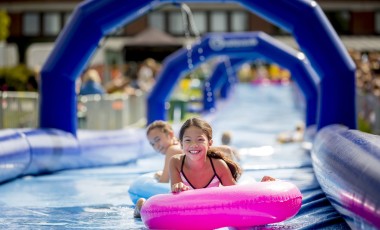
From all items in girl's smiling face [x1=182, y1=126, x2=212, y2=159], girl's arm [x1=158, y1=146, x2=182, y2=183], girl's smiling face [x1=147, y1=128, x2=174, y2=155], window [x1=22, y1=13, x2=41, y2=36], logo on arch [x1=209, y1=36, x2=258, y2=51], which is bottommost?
girl's arm [x1=158, y1=146, x2=182, y2=183]

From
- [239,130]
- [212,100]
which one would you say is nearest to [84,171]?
[239,130]

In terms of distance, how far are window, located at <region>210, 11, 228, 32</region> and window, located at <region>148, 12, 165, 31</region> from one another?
2.56 meters

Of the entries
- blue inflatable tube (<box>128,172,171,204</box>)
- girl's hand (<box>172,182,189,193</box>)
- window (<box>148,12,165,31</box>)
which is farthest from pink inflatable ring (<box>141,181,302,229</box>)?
window (<box>148,12,165,31</box>)

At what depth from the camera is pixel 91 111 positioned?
1168 cm

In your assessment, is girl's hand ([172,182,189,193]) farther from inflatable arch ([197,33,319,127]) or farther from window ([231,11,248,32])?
window ([231,11,248,32])

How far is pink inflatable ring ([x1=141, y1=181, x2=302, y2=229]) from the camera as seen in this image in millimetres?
4699

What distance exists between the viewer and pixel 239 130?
1530 centimetres

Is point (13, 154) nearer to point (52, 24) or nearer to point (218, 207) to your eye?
point (218, 207)

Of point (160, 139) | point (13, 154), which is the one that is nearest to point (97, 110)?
point (13, 154)

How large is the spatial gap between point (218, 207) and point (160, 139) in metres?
1.77

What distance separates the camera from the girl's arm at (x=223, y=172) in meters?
5.24

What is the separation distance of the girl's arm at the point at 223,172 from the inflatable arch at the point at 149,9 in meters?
3.08

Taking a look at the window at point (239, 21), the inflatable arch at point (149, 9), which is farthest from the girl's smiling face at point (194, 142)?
the window at point (239, 21)

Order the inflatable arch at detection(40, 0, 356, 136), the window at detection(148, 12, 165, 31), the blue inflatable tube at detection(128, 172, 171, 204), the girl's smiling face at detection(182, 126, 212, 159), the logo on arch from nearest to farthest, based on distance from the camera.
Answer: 1. the girl's smiling face at detection(182, 126, 212, 159)
2. the blue inflatable tube at detection(128, 172, 171, 204)
3. the inflatable arch at detection(40, 0, 356, 136)
4. the logo on arch
5. the window at detection(148, 12, 165, 31)
